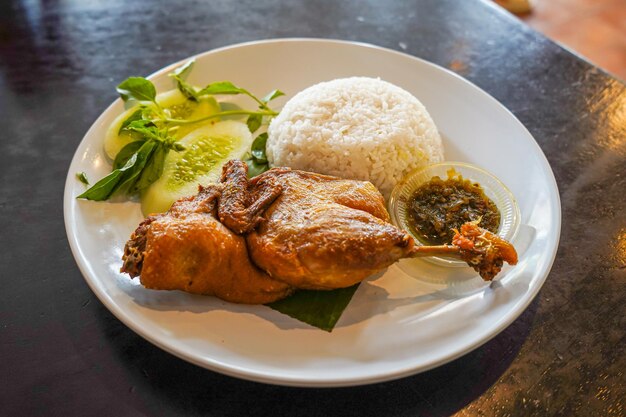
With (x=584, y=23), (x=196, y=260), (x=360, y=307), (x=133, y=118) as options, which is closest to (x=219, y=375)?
(x=196, y=260)

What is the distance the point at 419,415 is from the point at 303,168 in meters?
1.37

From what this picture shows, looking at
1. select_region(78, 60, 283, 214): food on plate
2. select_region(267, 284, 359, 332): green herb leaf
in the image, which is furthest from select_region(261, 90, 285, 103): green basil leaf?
select_region(267, 284, 359, 332): green herb leaf

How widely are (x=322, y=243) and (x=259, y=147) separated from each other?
47.3 inches

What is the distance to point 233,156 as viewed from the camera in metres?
2.93

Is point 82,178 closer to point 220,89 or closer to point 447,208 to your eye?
point 220,89

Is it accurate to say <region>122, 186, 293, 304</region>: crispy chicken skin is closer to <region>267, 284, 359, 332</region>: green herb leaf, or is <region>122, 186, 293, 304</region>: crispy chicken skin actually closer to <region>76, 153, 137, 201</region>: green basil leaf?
<region>267, 284, 359, 332</region>: green herb leaf

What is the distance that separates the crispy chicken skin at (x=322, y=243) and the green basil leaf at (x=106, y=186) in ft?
2.67

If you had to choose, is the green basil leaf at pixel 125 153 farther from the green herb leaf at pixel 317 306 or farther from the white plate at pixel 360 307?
the green herb leaf at pixel 317 306

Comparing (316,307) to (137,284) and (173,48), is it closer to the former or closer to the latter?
(137,284)

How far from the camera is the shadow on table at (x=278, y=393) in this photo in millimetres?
1996

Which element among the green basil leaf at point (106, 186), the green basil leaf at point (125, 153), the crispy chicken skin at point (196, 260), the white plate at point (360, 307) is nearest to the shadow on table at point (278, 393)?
the white plate at point (360, 307)

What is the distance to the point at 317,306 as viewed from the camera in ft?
7.18

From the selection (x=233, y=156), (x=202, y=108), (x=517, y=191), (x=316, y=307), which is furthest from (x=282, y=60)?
(x=316, y=307)

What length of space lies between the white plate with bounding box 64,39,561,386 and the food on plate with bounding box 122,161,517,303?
11 centimetres
